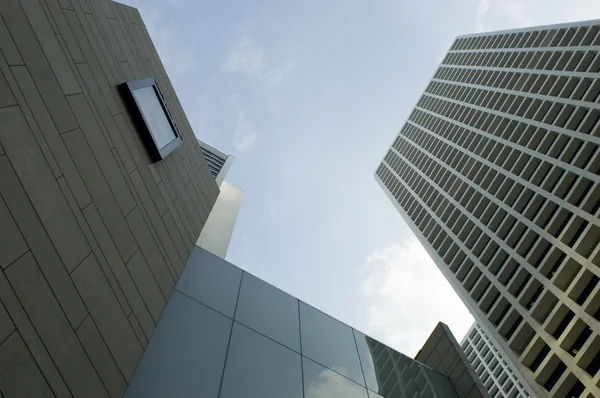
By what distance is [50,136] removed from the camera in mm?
9188

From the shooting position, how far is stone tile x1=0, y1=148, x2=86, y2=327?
7.76 metres

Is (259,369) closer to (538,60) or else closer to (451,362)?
(451,362)

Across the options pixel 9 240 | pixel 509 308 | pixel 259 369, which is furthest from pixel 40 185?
pixel 509 308

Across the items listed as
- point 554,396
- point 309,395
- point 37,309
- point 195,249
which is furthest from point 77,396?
point 554,396

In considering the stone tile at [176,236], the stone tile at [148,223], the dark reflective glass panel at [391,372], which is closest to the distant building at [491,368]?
the dark reflective glass panel at [391,372]

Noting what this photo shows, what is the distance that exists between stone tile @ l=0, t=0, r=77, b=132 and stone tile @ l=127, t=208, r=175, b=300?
2.87 meters

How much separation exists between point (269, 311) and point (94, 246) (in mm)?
7863

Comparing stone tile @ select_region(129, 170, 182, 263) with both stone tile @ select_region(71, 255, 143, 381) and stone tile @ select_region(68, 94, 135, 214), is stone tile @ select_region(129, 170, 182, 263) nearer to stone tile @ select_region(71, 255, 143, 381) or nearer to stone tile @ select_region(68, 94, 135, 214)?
stone tile @ select_region(68, 94, 135, 214)

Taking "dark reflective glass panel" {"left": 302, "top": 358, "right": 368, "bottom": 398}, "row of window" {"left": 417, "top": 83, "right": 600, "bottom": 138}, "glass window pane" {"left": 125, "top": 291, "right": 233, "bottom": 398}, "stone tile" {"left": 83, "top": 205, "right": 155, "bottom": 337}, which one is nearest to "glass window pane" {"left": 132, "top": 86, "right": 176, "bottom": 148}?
"stone tile" {"left": 83, "top": 205, "right": 155, "bottom": 337}

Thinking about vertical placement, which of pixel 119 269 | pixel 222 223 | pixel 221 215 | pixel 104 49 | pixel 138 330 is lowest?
pixel 221 215

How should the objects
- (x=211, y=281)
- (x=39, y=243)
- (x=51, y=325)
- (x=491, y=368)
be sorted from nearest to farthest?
(x=51, y=325), (x=39, y=243), (x=211, y=281), (x=491, y=368)

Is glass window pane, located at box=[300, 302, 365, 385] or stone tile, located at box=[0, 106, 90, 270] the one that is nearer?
stone tile, located at box=[0, 106, 90, 270]

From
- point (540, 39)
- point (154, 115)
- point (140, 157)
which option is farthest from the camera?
point (540, 39)

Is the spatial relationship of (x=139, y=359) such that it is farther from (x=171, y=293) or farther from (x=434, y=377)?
(x=434, y=377)
